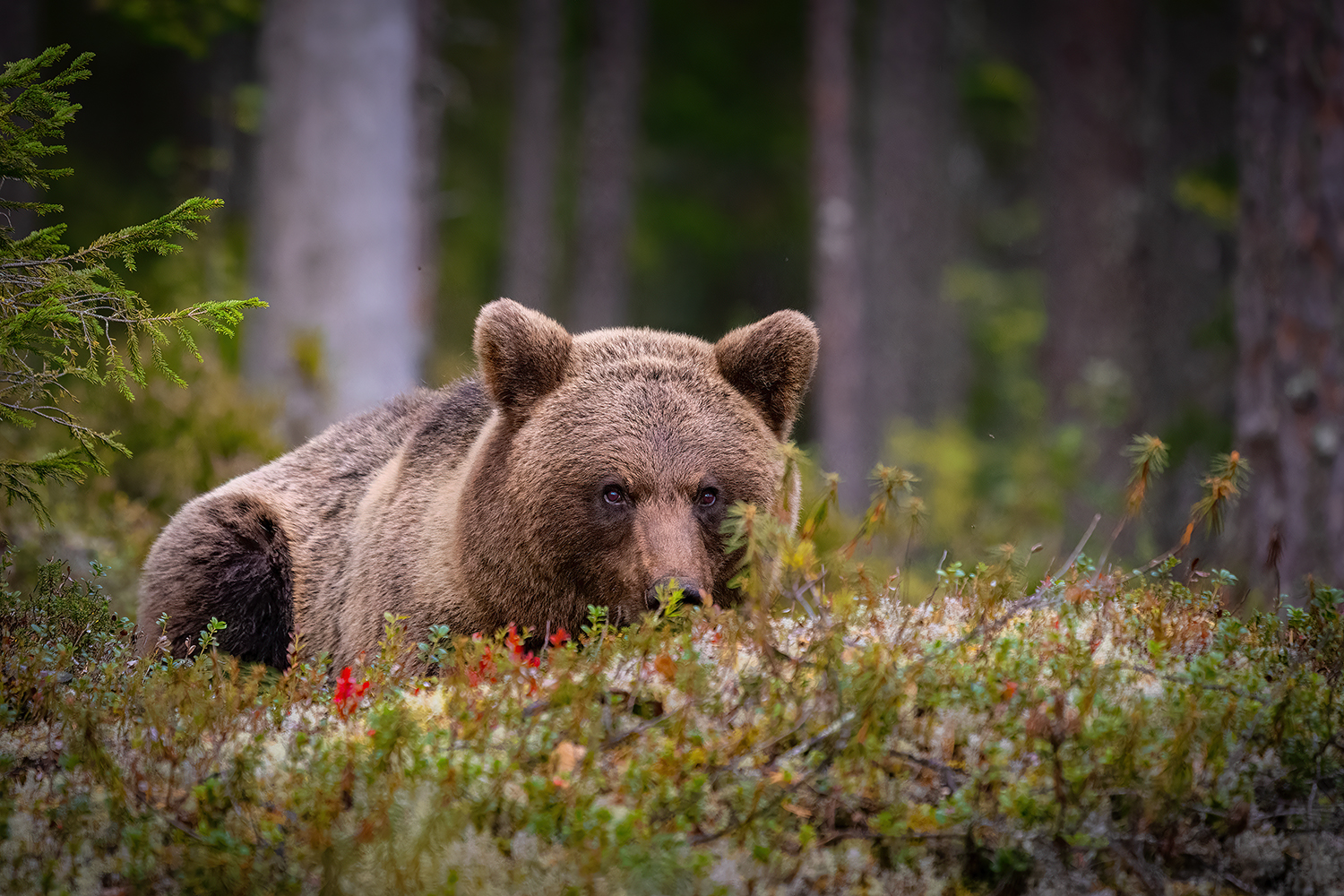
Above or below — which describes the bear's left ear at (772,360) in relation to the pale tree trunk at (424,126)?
below

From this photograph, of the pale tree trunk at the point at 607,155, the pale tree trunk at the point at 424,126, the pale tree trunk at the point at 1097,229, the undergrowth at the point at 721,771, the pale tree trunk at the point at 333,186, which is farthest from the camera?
the pale tree trunk at the point at 607,155

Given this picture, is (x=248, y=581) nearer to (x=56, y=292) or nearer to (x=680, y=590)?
(x=56, y=292)

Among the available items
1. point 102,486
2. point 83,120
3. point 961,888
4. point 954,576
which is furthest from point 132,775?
point 83,120

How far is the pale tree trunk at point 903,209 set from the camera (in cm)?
1855

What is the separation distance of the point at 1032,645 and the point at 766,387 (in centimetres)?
177

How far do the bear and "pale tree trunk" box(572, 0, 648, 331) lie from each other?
1370cm

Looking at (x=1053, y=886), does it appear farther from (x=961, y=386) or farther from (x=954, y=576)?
(x=961, y=386)

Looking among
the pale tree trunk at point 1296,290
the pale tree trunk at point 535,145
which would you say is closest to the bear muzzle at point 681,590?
the pale tree trunk at point 1296,290

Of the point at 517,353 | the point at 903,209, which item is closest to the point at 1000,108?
the point at 903,209

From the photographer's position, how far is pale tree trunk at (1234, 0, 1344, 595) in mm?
8273

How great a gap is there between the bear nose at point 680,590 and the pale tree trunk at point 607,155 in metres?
15.0

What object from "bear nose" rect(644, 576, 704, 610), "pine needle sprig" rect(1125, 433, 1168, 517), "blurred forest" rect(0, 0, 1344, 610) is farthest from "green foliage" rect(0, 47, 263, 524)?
"pine needle sprig" rect(1125, 433, 1168, 517)

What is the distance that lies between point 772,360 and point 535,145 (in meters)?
16.3

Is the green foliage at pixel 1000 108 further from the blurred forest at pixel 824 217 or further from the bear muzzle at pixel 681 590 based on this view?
the bear muzzle at pixel 681 590
